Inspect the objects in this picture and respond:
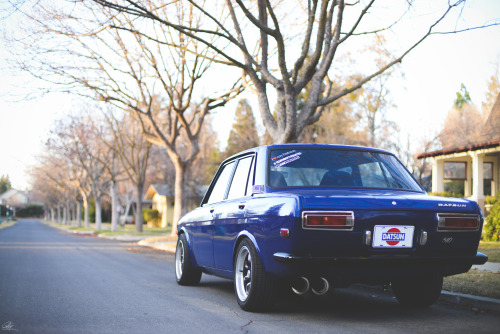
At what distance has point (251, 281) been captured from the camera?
18.3ft

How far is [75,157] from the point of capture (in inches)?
1757

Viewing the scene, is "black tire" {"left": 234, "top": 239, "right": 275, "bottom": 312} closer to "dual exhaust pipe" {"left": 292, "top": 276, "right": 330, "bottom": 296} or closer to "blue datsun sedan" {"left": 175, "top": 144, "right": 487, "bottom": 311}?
"blue datsun sedan" {"left": 175, "top": 144, "right": 487, "bottom": 311}

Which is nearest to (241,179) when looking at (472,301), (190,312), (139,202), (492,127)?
(190,312)

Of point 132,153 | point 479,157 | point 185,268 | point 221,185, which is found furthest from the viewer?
point 132,153

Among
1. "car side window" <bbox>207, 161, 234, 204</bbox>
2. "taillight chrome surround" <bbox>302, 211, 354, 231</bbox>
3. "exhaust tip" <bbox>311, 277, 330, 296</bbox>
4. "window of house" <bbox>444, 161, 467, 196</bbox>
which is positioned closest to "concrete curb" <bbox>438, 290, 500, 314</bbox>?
"exhaust tip" <bbox>311, 277, 330, 296</bbox>

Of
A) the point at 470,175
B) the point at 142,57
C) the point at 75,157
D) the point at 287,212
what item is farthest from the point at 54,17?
the point at 75,157

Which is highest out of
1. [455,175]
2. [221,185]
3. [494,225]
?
[455,175]

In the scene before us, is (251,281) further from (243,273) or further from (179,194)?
(179,194)

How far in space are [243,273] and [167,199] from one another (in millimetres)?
57753

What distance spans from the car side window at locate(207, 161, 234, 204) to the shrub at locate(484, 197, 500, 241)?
10713 mm

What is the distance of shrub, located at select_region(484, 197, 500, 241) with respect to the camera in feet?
51.1

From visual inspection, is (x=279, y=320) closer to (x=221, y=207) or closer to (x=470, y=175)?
(x=221, y=207)

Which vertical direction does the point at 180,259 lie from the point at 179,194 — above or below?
below

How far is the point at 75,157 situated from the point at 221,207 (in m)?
40.3
